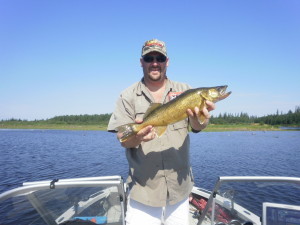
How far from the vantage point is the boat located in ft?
12.9

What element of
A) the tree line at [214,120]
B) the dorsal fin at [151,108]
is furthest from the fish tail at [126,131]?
the tree line at [214,120]

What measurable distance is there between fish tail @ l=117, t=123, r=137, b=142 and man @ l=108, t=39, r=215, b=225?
2.7 inches

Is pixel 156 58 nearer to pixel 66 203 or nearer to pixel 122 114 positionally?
pixel 122 114

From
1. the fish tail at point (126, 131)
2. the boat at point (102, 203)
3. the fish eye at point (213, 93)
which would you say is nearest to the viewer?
the fish tail at point (126, 131)

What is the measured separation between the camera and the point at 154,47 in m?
3.89

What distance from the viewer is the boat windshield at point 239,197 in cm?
425

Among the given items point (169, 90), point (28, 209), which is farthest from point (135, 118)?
point (28, 209)

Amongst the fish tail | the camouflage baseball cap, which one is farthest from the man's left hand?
the camouflage baseball cap

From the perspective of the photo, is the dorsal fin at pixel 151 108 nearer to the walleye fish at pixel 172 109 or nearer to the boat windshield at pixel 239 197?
the walleye fish at pixel 172 109

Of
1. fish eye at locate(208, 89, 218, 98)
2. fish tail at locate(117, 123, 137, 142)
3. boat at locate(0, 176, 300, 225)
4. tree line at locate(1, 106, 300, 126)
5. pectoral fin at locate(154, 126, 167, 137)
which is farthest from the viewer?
tree line at locate(1, 106, 300, 126)

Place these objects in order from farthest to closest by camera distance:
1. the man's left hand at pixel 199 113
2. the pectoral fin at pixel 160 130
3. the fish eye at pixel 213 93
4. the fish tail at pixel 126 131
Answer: the fish eye at pixel 213 93, the pectoral fin at pixel 160 130, the man's left hand at pixel 199 113, the fish tail at pixel 126 131

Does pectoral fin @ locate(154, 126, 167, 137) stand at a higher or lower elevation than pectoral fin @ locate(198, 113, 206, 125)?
lower

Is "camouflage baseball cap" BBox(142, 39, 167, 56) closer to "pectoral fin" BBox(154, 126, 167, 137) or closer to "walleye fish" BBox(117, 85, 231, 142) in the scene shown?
"walleye fish" BBox(117, 85, 231, 142)

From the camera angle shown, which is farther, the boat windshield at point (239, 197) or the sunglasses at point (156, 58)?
the boat windshield at point (239, 197)
